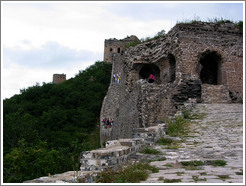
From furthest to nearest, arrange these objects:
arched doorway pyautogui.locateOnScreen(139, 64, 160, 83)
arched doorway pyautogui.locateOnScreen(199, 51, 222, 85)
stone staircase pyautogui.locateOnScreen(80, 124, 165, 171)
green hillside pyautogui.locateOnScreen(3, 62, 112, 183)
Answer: arched doorway pyautogui.locateOnScreen(139, 64, 160, 83)
arched doorway pyautogui.locateOnScreen(199, 51, 222, 85)
green hillside pyautogui.locateOnScreen(3, 62, 112, 183)
stone staircase pyautogui.locateOnScreen(80, 124, 165, 171)

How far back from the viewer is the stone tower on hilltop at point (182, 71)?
13070mm

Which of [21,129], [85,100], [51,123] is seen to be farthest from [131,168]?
[85,100]

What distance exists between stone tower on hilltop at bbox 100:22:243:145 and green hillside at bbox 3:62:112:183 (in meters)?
4.66

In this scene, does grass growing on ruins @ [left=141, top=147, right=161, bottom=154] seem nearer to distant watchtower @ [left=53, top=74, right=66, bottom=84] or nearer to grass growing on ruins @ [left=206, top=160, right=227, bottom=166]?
grass growing on ruins @ [left=206, top=160, right=227, bottom=166]

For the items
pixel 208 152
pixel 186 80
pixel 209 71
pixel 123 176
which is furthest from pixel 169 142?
pixel 209 71

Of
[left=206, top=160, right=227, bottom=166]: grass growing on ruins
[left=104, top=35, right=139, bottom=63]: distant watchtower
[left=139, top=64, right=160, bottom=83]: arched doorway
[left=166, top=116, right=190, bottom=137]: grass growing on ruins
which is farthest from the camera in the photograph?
[left=104, top=35, right=139, bottom=63]: distant watchtower

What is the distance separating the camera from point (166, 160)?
5266 millimetres

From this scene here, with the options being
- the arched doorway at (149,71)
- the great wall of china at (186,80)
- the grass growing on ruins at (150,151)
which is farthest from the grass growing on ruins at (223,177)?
the arched doorway at (149,71)

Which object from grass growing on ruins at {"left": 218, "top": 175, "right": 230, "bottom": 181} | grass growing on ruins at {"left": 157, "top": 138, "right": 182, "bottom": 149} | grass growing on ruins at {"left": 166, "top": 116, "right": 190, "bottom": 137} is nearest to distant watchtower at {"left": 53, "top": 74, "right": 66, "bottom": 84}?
grass growing on ruins at {"left": 166, "top": 116, "right": 190, "bottom": 137}

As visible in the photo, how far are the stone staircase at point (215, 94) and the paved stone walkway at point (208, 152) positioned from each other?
114 inches

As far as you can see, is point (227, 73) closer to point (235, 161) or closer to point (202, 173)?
point (235, 161)

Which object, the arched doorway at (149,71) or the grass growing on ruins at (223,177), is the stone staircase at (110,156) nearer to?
the grass growing on ruins at (223,177)

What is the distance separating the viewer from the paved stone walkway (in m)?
4.09

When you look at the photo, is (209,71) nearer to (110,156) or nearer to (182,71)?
(182,71)
